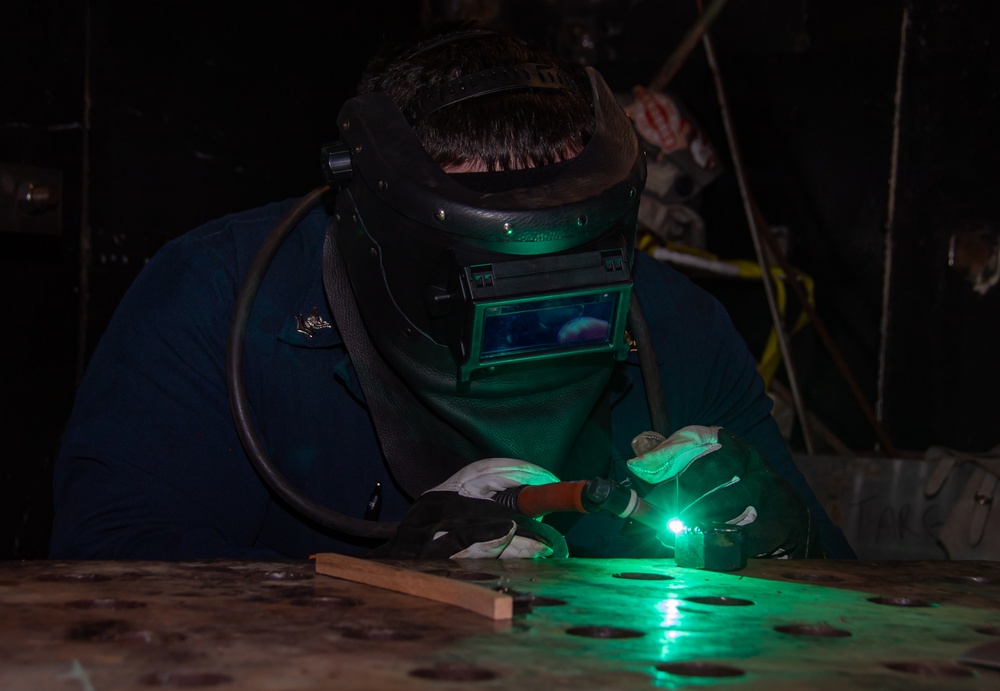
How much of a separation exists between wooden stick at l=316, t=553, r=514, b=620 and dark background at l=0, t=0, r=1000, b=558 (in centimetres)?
149

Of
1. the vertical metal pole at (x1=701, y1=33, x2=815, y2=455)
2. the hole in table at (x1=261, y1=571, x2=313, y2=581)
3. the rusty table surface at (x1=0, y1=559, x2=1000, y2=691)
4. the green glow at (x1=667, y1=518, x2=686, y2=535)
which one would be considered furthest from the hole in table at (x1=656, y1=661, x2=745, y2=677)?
the vertical metal pole at (x1=701, y1=33, x2=815, y2=455)

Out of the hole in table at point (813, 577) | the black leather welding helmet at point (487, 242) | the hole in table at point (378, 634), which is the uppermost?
the black leather welding helmet at point (487, 242)

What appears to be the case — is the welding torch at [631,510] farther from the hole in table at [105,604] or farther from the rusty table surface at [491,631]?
the hole in table at [105,604]

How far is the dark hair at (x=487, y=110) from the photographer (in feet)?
5.03

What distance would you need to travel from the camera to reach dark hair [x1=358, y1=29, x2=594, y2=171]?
60.4 inches

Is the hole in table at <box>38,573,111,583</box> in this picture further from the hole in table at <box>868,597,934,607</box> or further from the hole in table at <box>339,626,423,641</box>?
the hole in table at <box>868,597,934,607</box>

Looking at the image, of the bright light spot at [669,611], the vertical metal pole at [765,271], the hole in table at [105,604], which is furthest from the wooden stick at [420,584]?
the vertical metal pole at [765,271]

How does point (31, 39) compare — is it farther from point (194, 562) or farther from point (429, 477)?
point (194, 562)

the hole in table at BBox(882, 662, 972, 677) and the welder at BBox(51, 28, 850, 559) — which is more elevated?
the welder at BBox(51, 28, 850, 559)

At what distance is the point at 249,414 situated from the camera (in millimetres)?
1597

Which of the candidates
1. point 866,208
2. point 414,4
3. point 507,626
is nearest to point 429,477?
point 507,626

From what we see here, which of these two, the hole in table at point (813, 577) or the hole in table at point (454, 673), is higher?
the hole in table at point (454, 673)

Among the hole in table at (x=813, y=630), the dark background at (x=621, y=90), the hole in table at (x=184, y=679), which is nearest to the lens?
the hole in table at (x=184, y=679)

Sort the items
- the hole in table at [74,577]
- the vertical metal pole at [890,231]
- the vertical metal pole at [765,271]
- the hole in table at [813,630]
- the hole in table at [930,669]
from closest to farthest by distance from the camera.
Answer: the hole in table at [930,669], the hole in table at [813,630], the hole in table at [74,577], the vertical metal pole at [765,271], the vertical metal pole at [890,231]
